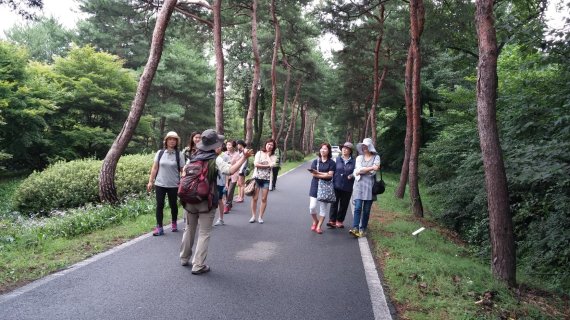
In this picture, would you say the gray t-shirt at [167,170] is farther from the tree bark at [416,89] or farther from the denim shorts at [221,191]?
the tree bark at [416,89]

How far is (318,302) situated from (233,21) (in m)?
17.1

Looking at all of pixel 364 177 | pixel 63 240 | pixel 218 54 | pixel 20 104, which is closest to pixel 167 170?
pixel 63 240

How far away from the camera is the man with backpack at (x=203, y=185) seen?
5.03 metres

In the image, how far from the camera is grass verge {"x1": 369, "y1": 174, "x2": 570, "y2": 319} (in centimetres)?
427

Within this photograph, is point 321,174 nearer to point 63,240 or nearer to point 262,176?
point 262,176

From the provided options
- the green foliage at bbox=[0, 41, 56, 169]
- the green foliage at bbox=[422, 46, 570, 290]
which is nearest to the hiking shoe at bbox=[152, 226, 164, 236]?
the green foliage at bbox=[422, 46, 570, 290]

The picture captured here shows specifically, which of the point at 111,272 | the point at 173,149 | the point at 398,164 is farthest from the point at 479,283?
the point at 398,164

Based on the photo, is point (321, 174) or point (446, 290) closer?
point (446, 290)

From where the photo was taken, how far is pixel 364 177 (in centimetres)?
772

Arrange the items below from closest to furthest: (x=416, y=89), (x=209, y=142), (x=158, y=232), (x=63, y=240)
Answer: (x=209, y=142) → (x=63, y=240) → (x=158, y=232) → (x=416, y=89)

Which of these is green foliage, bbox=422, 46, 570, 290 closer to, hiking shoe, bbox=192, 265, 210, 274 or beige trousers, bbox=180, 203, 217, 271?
beige trousers, bbox=180, 203, 217, 271

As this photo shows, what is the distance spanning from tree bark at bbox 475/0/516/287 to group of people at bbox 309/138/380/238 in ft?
8.41

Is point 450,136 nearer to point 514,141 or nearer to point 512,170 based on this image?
point 514,141

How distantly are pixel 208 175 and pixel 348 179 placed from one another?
153 inches
